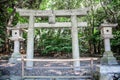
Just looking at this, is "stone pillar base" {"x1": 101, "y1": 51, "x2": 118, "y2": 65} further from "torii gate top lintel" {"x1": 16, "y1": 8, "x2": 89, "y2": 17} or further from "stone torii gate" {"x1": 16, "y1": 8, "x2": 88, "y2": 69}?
"torii gate top lintel" {"x1": 16, "y1": 8, "x2": 89, "y2": 17}

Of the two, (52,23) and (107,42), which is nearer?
(52,23)

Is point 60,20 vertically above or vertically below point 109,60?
above

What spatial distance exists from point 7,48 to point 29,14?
30.8ft

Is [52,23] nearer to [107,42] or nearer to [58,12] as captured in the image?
[58,12]

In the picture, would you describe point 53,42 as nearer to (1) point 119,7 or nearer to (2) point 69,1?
(2) point 69,1

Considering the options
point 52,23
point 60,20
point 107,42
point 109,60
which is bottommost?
point 109,60

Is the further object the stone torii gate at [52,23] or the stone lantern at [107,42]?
the stone lantern at [107,42]

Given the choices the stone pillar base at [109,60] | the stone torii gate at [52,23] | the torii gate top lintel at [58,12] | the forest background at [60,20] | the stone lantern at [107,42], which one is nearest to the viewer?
the stone torii gate at [52,23]

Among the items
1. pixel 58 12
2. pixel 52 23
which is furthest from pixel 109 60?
pixel 58 12

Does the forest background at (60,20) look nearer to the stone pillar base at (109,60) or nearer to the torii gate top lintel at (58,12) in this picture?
→ the stone pillar base at (109,60)

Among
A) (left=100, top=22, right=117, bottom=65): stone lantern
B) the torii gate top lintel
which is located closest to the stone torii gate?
the torii gate top lintel

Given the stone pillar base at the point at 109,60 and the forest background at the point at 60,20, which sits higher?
the forest background at the point at 60,20

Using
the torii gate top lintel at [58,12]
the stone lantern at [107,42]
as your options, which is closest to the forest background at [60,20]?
the stone lantern at [107,42]

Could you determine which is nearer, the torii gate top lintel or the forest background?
the torii gate top lintel
